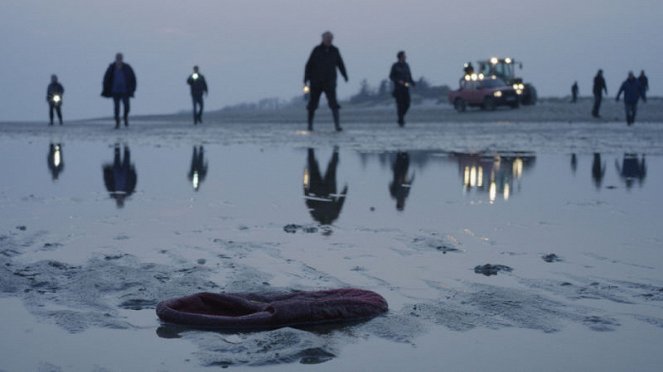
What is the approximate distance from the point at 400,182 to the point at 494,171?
1.57m

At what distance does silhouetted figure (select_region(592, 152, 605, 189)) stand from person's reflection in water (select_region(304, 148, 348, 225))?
2.26 meters

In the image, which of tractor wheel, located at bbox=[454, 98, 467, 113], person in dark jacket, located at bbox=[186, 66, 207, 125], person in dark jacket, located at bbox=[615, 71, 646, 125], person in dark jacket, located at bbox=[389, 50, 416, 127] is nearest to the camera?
person in dark jacket, located at bbox=[389, 50, 416, 127]

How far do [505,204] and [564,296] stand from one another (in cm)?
Answer: 349

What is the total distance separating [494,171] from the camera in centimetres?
1079

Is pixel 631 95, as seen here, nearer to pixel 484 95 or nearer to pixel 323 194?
pixel 484 95

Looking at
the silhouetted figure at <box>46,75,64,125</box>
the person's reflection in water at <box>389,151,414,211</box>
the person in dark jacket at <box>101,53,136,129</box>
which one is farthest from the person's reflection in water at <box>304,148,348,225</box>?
the silhouetted figure at <box>46,75,64,125</box>

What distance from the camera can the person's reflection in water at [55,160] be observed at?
36.3ft

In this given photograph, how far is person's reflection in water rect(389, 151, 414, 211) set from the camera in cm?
823

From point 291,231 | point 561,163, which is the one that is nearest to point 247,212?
point 291,231

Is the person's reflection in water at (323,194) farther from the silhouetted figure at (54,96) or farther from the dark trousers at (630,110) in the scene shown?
the silhouetted figure at (54,96)

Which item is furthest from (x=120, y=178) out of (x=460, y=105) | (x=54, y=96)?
(x=460, y=105)

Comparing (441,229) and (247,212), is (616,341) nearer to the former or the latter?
(441,229)

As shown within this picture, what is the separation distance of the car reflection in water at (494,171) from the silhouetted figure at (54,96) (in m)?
22.2

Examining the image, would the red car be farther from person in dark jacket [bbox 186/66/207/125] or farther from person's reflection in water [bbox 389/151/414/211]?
person's reflection in water [bbox 389/151/414/211]
